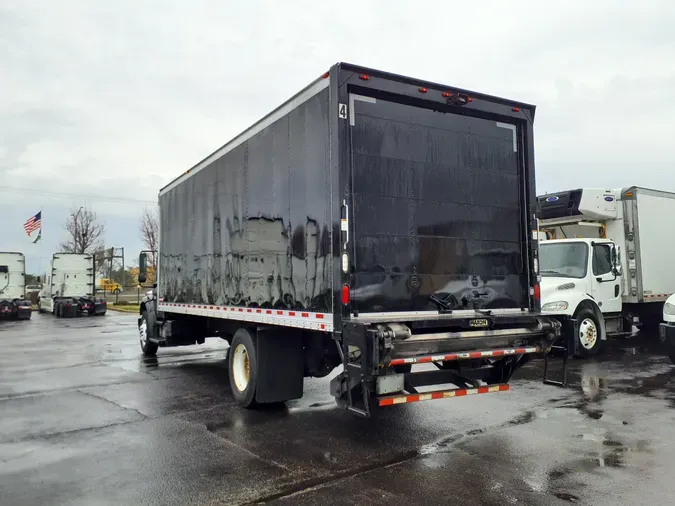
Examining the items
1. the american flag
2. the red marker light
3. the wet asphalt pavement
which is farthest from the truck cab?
the american flag

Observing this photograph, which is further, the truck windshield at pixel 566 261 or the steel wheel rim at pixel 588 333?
the truck windshield at pixel 566 261

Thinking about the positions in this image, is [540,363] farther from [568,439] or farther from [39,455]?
[39,455]

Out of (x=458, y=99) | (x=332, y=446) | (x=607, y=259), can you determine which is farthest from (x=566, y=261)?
(x=332, y=446)

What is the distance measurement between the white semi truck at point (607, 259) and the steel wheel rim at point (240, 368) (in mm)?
7017

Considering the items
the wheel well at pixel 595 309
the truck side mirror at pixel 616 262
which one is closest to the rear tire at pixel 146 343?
the wheel well at pixel 595 309

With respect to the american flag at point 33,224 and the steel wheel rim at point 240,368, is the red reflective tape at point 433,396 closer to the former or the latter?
the steel wheel rim at point 240,368

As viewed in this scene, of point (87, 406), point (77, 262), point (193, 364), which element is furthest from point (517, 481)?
point (77, 262)

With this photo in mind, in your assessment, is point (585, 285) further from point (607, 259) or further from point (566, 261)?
point (607, 259)

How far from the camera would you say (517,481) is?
476 cm

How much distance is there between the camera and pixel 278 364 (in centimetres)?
707

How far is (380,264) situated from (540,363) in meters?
7.20

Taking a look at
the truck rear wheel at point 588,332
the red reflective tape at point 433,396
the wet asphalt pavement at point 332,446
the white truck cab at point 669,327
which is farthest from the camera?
the truck rear wheel at point 588,332

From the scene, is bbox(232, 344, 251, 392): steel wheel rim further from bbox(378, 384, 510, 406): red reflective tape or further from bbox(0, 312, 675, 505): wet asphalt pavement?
bbox(378, 384, 510, 406): red reflective tape

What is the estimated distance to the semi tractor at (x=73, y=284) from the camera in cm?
3231
